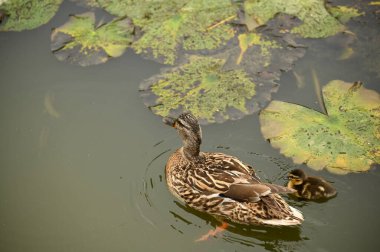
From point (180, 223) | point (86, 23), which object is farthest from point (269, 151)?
point (86, 23)

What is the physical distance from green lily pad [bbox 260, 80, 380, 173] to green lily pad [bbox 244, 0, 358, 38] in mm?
970

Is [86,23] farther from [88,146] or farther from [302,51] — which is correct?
[302,51]

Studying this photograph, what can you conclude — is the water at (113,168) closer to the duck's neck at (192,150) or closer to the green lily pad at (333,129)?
the green lily pad at (333,129)

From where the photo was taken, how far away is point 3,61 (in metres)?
6.10

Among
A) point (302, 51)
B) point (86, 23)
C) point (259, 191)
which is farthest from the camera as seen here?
point (86, 23)

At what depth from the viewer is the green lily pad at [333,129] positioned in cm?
485

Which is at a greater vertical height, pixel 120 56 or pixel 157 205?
pixel 120 56

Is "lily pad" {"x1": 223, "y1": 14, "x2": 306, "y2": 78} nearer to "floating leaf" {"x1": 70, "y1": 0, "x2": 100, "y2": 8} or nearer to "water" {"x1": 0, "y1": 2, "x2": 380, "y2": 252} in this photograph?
"water" {"x1": 0, "y1": 2, "x2": 380, "y2": 252}

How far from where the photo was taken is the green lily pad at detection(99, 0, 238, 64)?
599 centimetres

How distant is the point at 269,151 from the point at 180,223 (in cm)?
122

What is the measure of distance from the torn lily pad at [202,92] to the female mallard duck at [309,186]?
0.98 metres

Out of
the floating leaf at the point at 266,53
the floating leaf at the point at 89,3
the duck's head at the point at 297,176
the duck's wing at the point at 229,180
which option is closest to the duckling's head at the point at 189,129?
the duck's wing at the point at 229,180

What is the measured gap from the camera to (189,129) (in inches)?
187

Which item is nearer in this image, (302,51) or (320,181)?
(320,181)
